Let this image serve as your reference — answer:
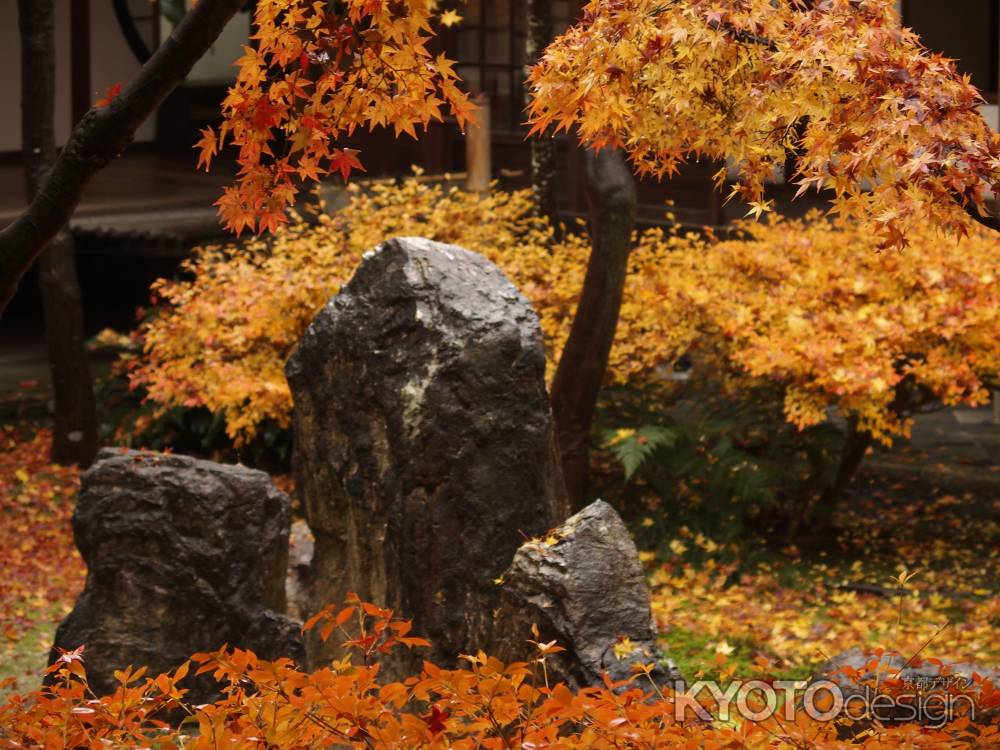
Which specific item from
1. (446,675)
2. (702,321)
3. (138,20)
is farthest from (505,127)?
(446,675)

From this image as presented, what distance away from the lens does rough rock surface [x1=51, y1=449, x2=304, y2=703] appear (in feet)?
→ 21.4

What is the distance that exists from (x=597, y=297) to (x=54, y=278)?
4704 mm

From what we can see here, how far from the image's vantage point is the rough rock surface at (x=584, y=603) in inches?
204

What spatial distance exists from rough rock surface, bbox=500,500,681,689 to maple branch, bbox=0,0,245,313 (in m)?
2.42

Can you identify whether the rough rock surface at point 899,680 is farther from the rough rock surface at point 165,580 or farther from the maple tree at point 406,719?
the rough rock surface at point 165,580

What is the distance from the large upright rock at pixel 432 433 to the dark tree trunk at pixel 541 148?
4.51 metres

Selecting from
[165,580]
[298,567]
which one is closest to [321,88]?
[165,580]

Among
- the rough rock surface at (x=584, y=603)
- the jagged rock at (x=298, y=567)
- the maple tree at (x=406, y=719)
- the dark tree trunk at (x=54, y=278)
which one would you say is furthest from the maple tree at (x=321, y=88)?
the dark tree trunk at (x=54, y=278)

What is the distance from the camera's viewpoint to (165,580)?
6.55m

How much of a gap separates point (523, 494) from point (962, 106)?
261 centimetres

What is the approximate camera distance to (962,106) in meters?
4.40

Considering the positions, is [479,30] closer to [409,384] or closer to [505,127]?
[505,127]

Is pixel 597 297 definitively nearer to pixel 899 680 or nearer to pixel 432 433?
pixel 432 433

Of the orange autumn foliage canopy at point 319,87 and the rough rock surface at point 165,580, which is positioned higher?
the orange autumn foliage canopy at point 319,87
